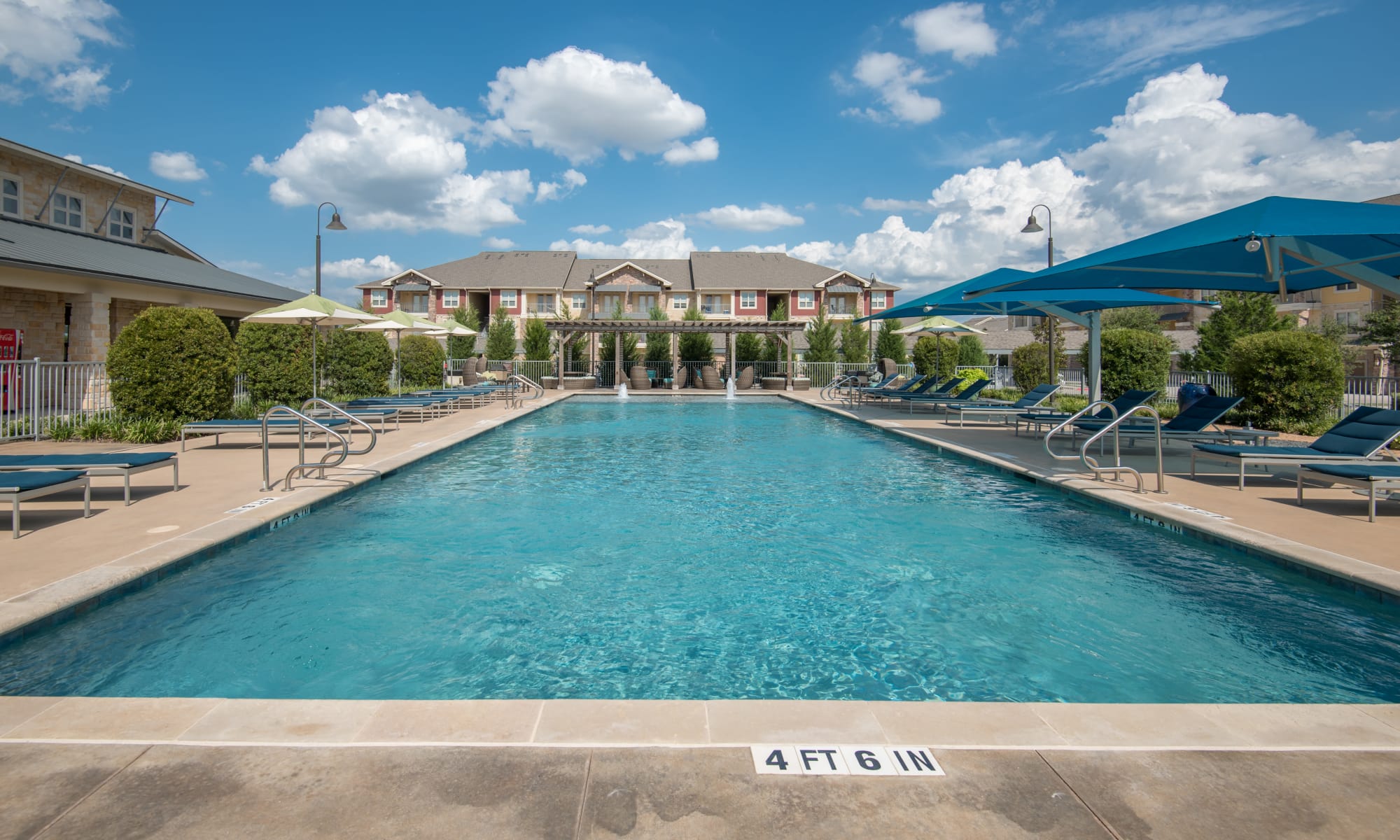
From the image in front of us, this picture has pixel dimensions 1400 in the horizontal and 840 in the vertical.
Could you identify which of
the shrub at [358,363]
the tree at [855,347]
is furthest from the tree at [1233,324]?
the shrub at [358,363]

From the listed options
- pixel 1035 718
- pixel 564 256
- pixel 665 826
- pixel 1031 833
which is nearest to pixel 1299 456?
pixel 1035 718

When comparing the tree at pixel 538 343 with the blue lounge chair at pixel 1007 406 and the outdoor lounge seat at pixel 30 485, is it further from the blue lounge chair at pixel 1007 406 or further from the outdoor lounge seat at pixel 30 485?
the outdoor lounge seat at pixel 30 485

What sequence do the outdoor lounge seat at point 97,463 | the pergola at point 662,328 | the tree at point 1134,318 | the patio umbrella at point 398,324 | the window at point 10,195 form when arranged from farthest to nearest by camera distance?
1. the tree at point 1134,318
2. the pergola at point 662,328
3. the window at point 10,195
4. the patio umbrella at point 398,324
5. the outdoor lounge seat at point 97,463

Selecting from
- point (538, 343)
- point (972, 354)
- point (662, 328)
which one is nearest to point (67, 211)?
point (538, 343)

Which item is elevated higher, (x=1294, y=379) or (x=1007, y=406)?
(x=1294, y=379)

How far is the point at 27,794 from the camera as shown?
2.47m

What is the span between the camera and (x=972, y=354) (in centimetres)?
3850

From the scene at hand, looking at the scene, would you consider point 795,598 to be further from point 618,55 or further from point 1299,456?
point 618,55

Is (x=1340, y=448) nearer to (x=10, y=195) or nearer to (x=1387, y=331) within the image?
(x=10, y=195)

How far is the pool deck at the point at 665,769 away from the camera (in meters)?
2.33

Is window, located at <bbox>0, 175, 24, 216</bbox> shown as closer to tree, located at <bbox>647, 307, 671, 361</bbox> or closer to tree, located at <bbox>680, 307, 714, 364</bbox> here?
tree, located at <bbox>647, 307, 671, 361</bbox>

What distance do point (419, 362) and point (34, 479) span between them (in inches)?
804

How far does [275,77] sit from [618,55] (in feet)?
26.5

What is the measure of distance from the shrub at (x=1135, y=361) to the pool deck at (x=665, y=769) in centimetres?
1731
